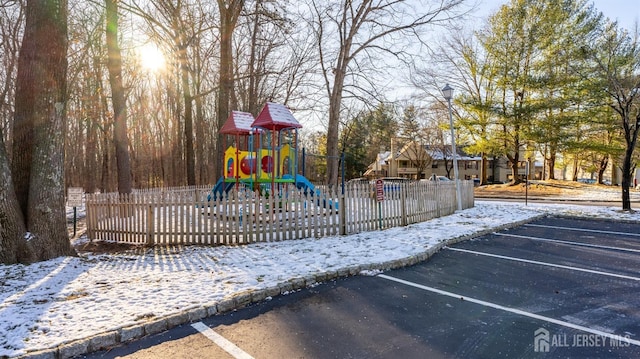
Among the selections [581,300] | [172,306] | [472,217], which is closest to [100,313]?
[172,306]

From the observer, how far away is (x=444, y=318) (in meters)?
3.92

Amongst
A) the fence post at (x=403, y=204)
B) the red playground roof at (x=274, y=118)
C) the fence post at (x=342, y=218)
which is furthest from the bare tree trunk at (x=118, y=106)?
the fence post at (x=403, y=204)

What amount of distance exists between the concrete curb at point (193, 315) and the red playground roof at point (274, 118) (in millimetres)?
6967

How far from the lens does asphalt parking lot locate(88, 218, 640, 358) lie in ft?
10.6

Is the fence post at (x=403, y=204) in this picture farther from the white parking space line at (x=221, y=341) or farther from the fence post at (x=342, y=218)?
the white parking space line at (x=221, y=341)

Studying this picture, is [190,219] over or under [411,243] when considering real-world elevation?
over

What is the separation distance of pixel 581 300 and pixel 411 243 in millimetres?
3528

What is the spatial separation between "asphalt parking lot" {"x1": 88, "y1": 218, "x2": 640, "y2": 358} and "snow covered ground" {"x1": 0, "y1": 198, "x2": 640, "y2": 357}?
42 centimetres

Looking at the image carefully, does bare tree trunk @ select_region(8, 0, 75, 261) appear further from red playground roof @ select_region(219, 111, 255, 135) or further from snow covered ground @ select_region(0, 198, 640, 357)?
red playground roof @ select_region(219, 111, 255, 135)

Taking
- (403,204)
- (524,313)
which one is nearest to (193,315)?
(524,313)

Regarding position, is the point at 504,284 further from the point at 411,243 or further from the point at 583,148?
the point at 583,148

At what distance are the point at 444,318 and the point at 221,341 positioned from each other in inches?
96.6

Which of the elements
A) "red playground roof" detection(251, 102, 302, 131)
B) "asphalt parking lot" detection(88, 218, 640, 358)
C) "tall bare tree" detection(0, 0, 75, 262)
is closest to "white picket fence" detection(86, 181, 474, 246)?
"tall bare tree" detection(0, 0, 75, 262)

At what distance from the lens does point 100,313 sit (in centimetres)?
393
